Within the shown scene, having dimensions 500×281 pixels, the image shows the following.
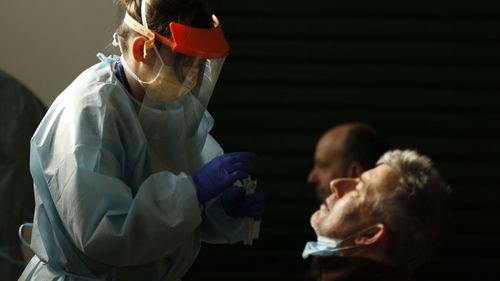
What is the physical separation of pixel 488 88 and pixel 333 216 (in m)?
2.16

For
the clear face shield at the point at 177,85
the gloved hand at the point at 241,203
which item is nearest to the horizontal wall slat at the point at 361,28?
the clear face shield at the point at 177,85

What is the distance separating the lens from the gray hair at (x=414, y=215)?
9.86 feet

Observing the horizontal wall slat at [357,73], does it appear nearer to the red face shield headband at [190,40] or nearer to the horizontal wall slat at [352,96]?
the horizontal wall slat at [352,96]

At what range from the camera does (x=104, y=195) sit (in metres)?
2.93

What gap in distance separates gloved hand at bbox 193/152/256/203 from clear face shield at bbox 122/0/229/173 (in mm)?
152

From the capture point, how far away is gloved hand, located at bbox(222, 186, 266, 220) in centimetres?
335

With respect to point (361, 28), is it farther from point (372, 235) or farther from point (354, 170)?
point (372, 235)

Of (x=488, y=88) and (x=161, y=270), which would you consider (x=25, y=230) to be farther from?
(x=488, y=88)

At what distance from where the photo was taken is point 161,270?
317cm

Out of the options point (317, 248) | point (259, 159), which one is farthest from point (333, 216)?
point (259, 159)

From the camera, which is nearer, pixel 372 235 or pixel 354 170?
pixel 372 235

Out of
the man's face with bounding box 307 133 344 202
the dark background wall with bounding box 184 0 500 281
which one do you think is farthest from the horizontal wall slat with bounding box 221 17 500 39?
the man's face with bounding box 307 133 344 202

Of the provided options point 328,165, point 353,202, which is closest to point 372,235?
point 353,202

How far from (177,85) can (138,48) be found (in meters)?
0.16
